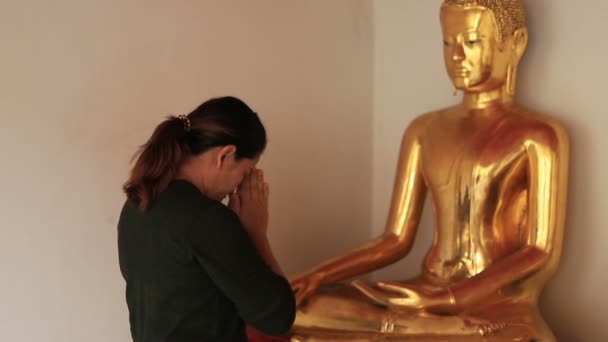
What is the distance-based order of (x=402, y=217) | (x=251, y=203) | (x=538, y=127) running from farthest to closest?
1. (x=402, y=217)
2. (x=538, y=127)
3. (x=251, y=203)

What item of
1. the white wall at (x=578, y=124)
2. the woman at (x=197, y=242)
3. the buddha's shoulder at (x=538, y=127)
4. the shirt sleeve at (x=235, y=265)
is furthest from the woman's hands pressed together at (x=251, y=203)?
the white wall at (x=578, y=124)

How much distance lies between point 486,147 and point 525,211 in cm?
18

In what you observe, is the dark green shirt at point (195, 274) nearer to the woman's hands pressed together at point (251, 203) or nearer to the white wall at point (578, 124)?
the woman's hands pressed together at point (251, 203)

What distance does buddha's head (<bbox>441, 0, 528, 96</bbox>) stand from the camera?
1539 mm

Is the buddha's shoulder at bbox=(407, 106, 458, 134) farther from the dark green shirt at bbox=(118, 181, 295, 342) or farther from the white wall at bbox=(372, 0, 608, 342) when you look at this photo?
the dark green shirt at bbox=(118, 181, 295, 342)

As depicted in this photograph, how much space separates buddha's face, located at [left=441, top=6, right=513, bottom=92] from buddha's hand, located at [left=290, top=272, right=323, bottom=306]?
1.89ft

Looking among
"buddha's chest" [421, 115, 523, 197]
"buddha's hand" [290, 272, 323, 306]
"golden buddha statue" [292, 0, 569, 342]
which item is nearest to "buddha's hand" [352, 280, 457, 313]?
"golden buddha statue" [292, 0, 569, 342]

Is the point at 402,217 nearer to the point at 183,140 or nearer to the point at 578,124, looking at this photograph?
the point at 578,124

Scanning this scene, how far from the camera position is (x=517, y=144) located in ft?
5.08

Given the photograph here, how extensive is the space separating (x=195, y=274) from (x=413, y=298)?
0.55m

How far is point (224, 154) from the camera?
114 centimetres

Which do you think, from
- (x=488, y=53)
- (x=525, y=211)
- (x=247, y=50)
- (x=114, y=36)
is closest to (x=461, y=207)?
(x=525, y=211)

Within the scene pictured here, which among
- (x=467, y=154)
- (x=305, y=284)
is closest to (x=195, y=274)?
(x=305, y=284)

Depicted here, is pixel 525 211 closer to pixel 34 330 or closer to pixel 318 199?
pixel 318 199
